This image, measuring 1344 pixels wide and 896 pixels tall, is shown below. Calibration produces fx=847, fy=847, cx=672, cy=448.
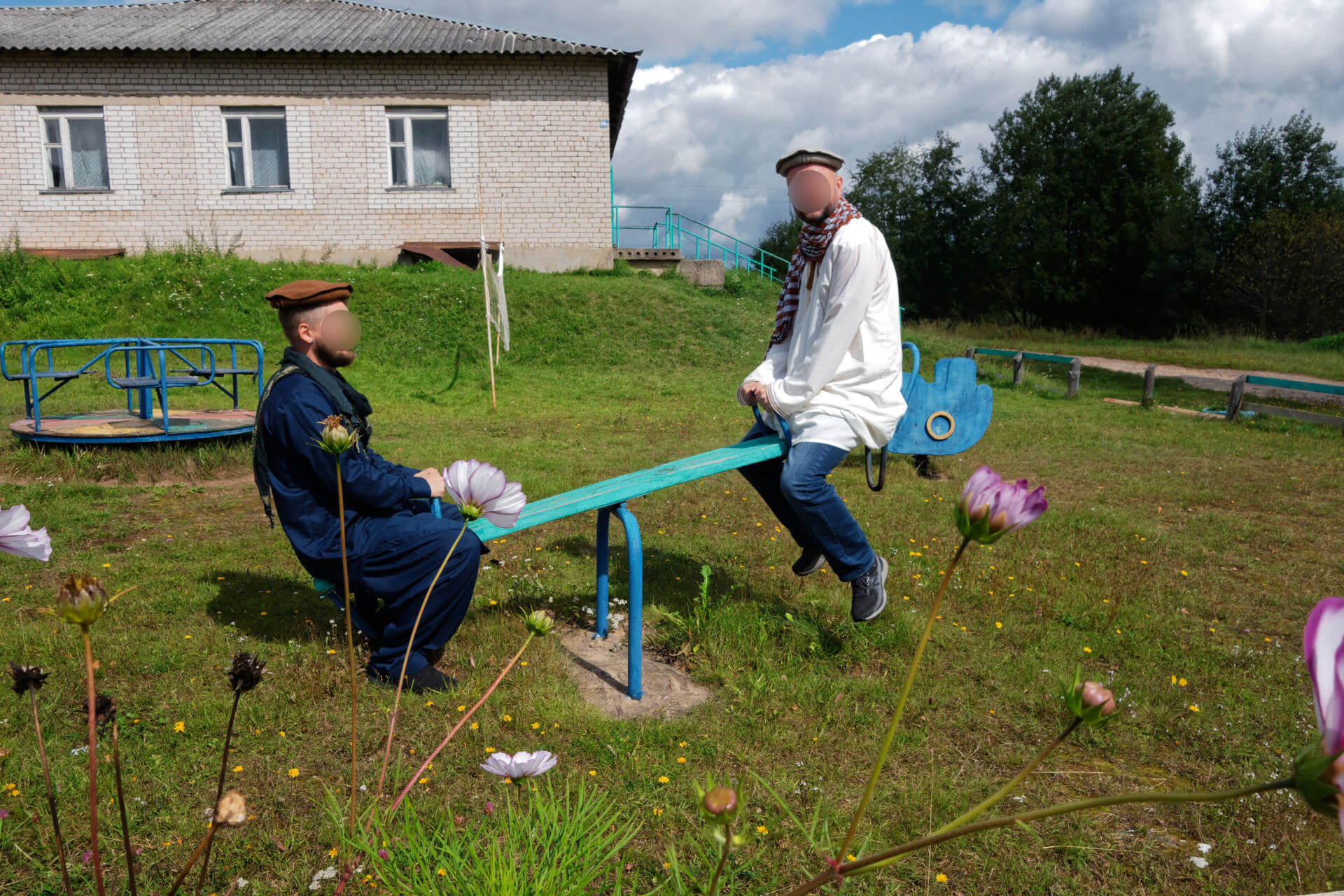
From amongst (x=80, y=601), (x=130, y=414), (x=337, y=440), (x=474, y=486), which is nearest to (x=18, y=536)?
(x=80, y=601)

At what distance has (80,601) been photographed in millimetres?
860

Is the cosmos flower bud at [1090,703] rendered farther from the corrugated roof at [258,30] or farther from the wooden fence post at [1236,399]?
the corrugated roof at [258,30]

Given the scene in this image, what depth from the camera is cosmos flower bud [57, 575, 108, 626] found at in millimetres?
854

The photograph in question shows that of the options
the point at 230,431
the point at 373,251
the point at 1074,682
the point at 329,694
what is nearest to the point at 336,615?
the point at 329,694

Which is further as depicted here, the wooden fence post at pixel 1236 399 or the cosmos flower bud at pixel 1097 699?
the wooden fence post at pixel 1236 399

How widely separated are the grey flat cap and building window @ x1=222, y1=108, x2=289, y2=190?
17.0m

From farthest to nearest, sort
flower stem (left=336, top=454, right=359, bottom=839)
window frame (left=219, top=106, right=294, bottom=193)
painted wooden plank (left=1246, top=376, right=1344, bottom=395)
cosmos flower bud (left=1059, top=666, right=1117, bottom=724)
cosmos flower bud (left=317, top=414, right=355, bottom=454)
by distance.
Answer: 1. window frame (left=219, top=106, right=294, bottom=193)
2. painted wooden plank (left=1246, top=376, right=1344, bottom=395)
3. cosmos flower bud (left=317, top=414, right=355, bottom=454)
4. flower stem (left=336, top=454, right=359, bottom=839)
5. cosmos flower bud (left=1059, top=666, right=1117, bottom=724)

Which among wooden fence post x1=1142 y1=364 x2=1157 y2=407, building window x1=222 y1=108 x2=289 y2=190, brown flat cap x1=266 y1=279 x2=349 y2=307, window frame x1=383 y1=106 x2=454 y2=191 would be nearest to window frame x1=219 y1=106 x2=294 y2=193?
building window x1=222 y1=108 x2=289 y2=190

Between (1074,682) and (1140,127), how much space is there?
140ft

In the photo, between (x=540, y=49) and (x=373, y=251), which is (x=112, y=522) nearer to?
(x=373, y=251)

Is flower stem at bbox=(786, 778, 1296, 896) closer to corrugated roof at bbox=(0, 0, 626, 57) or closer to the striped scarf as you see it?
the striped scarf

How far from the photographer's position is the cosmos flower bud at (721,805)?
841 millimetres

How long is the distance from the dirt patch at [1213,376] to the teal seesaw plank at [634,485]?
39.3ft

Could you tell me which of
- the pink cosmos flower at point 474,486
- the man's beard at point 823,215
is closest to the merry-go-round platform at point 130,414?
the man's beard at point 823,215
